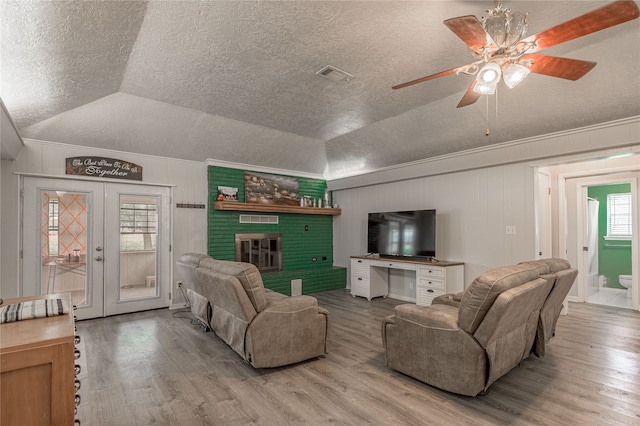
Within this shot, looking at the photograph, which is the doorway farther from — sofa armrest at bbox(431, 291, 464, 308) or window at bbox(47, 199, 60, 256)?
window at bbox(47, 199, 60, 256)

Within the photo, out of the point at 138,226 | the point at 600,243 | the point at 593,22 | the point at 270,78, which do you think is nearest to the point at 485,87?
the point at 593,22

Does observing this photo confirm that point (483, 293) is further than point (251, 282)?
No

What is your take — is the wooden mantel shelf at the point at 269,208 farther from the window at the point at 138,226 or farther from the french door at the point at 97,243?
the window at the point at 138,226

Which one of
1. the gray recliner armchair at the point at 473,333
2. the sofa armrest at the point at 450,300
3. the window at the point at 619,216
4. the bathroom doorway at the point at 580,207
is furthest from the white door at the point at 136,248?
the window at the point at 619,216

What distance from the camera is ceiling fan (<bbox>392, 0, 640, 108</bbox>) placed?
1743 millimetres

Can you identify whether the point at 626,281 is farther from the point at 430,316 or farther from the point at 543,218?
the point at 430,316

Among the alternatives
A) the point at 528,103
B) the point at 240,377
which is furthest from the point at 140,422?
the point at 528,103

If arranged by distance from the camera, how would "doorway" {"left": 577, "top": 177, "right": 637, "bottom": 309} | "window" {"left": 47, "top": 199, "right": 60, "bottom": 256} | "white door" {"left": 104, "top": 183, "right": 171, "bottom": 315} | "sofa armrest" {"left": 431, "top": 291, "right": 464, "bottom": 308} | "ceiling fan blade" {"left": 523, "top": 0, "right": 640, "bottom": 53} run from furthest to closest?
"doorway" {"left": 577, "top": 177, "right": 637, "bottom": 309} < "white door" {"left": 104, "top": 183, "right": 171, "bottom": 315} < "window" {"left": 47, "top": 199, "right": 60, "bottom": 256} < "sofa armrest" {"left": 431, "top": 291, "right": 464, "bottom": 308} < "ceiling fan blade" {"left": 523, "top": 0, "right": 640, "bottom": 53}

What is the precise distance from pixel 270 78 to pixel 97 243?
3609 millimetres

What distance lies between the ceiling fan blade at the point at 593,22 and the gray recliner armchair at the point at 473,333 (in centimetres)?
158

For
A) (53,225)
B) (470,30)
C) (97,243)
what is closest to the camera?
(470,30)

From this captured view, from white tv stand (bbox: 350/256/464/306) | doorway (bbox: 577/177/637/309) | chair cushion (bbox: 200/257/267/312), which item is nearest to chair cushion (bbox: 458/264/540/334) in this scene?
chair cushion (bbox: 200/257/267/312)

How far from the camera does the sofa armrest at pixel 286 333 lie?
2951 millimetres

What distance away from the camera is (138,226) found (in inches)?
203
